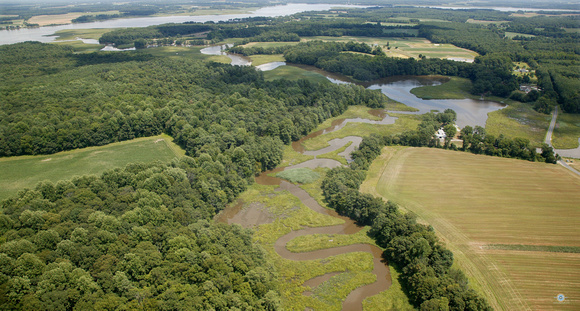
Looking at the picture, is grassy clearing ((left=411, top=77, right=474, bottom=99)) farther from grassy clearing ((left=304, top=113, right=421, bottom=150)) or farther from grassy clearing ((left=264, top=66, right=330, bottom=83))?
grassy clearing ((left=264, top=66, right=330, bottom=83))

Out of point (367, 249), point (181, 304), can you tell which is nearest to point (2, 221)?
point (181, 304)

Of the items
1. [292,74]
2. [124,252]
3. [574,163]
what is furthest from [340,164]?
[292,74]

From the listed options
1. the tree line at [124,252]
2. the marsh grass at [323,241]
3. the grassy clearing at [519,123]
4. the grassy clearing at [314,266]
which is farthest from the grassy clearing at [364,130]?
the tree line at [124,252]

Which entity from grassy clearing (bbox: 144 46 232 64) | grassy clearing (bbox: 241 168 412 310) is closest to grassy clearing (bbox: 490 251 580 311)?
grassy clearing (bbox: 241 168 412 310)

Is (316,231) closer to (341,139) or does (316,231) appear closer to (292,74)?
(341,139)

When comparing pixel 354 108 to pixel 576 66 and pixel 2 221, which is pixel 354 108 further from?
pixel 576 66

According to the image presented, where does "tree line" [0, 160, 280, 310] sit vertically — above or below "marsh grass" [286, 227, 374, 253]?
above
